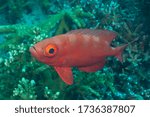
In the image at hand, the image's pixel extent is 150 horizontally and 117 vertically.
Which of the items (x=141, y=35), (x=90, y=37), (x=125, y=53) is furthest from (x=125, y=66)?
(x=90, y=37)

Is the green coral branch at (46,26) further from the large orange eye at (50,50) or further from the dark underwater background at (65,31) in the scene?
the large orange eye at (50,50)

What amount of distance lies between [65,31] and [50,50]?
2.37 meters

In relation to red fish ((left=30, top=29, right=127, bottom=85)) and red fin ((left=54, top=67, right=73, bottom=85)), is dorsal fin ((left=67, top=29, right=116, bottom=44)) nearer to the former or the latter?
red fish ((left=30, top=29, right=127, bottom=85))

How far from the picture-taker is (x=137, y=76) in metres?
4.59

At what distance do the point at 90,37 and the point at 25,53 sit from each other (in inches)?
59.6

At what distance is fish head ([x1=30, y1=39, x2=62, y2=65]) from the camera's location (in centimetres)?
252

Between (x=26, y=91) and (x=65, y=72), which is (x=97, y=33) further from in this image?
(x=26, y=91)

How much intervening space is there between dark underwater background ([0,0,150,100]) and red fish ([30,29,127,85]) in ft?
3.22

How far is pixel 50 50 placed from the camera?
2.55m

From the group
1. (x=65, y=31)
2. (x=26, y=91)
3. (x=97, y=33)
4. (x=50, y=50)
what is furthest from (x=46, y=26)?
(x=50, y=50)

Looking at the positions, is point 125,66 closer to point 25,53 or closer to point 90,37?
point 25,53

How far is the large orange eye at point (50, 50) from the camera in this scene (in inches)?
100

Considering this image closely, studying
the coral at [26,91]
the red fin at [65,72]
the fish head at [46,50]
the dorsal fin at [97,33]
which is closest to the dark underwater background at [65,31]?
the coral at [26,91]

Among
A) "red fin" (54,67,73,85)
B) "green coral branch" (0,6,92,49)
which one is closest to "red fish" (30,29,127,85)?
"red fin" (54,67,73,85)
